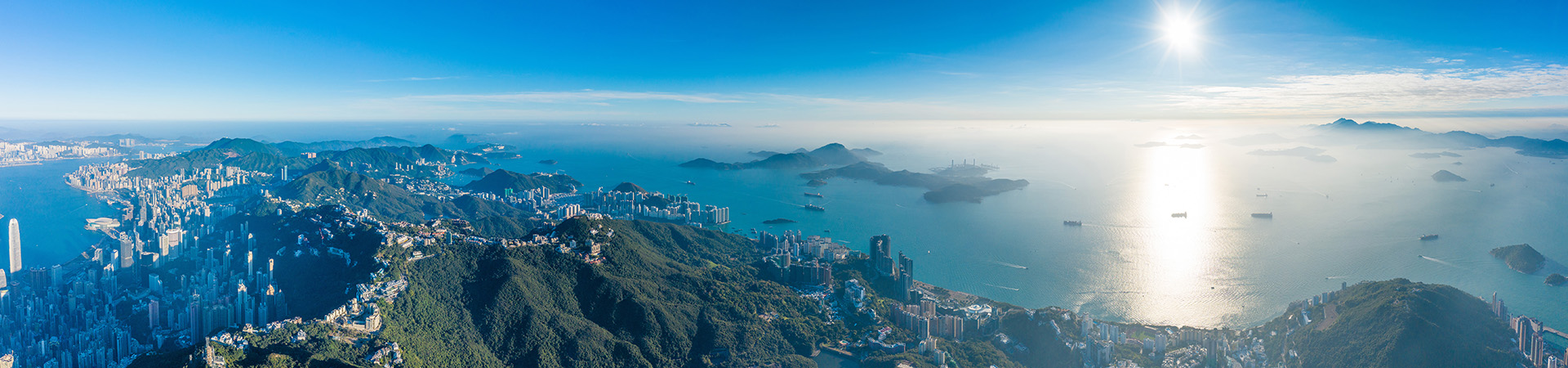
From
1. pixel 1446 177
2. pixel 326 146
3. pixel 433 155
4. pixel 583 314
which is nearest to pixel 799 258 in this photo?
pixel 583 314

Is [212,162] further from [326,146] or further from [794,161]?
[794,161]

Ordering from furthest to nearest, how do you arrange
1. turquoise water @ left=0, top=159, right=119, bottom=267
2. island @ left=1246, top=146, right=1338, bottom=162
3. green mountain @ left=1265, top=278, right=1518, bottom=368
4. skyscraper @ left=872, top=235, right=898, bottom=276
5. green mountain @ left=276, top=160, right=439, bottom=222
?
island @ left=1246, top=146, right=1338, bottom=162
green mountain @ left=276, top=160, right=439, bottom=222
turquoise water @ left=0, top=159, right=119, bottom=267
skyscraper @ left=872, top=235, right=898, bottom=276
green mountain @ left=1265, top=278, right=1518, bottom=368

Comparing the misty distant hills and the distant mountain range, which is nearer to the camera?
the distant mountain range

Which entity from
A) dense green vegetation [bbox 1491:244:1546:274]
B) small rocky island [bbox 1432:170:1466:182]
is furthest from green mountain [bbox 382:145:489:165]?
small rocky island [bbox 1432:170:1466:182]

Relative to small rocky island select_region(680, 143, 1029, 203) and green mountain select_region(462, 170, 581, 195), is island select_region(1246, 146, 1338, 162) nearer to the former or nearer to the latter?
small rocky island select_region(680, 143, 1029, 203)

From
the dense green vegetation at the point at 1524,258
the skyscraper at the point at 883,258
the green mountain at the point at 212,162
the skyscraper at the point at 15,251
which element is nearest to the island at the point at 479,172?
the green mountain at the point at 212,162

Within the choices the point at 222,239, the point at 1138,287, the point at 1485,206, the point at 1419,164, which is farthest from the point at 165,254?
the point at 1419,164

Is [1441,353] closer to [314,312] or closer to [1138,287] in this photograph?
[1138,287]
